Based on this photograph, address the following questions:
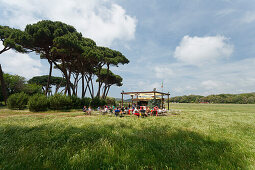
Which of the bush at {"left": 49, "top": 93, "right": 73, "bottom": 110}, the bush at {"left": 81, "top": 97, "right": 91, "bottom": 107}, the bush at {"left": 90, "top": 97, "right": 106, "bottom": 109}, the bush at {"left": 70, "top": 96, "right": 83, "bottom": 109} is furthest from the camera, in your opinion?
the bush at {"left": 90, "top": 97, "right": 106, "bottom": 109}

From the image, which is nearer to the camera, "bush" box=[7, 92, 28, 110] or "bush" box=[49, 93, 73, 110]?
"bush" box=[49, 93, 73, 110]

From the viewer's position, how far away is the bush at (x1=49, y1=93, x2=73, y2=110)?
1366 cm

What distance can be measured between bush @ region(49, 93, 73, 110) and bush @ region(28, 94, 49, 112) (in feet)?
1.73

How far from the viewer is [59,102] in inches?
544

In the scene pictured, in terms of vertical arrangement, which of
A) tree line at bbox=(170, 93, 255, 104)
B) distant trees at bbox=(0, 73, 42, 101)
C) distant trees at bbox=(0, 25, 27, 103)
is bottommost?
tree line at bbox=(170, 93, 255, 104)

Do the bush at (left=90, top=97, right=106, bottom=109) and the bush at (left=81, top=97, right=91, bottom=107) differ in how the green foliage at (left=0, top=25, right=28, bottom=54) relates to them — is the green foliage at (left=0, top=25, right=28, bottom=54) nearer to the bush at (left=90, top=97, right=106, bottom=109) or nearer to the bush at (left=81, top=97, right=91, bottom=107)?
the bush at (left=81, top=97, right=91, bottom=107)

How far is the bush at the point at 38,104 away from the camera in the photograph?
1257 centimetres

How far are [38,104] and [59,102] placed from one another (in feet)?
6.64

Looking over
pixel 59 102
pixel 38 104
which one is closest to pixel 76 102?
pixel 59 102

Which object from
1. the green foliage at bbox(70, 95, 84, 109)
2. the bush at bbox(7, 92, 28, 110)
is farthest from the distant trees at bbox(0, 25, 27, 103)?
the green foliage at bbox(70, 95, 84, 109)

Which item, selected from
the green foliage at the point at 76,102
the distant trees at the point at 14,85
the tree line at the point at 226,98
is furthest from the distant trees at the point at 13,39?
the tree line at the point at 226,98

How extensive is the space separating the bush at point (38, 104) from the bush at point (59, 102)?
0.53m

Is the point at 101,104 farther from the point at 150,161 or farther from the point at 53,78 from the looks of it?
the point at 53,78

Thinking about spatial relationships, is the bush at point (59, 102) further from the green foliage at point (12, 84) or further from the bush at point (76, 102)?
the green foliage at point (12, 84)
